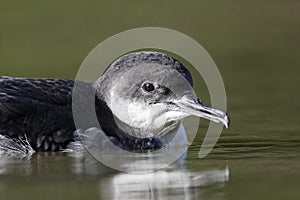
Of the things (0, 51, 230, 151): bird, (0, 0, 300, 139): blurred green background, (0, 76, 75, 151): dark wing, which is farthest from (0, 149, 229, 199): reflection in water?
(0, 0, 300, 139): blurred green background

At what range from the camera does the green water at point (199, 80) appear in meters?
11.9

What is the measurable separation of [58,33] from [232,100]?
571cm

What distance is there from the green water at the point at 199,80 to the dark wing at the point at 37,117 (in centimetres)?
20

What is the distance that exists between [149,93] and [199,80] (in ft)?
15.5

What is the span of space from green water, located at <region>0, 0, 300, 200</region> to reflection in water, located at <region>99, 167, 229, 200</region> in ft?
0.04

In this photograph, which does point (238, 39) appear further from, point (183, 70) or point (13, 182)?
point (13, 182)

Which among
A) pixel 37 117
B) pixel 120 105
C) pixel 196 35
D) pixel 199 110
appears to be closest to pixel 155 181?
pixel 199 110

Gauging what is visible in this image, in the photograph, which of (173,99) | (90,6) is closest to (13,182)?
(173,99)

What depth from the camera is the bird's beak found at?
1355cm

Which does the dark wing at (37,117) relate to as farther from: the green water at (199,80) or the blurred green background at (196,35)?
the blurred green background at (196,35)

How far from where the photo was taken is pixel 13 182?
12.2 metres

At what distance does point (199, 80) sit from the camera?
1897 cm

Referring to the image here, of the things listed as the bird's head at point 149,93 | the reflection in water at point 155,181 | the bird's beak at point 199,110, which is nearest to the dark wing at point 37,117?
the reflection in water at point 155,181

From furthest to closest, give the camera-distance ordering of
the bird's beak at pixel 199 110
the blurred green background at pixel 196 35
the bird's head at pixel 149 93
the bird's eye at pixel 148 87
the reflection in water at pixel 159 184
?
the blurred green background at pixel 196 35 → the bird's eye at pixel 148 87 → the bird's head at pixel 149 93 → the bird's beak at pixel 199 110 → the reflection in water at pixel 159 184
